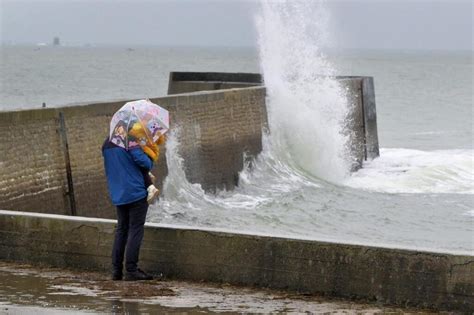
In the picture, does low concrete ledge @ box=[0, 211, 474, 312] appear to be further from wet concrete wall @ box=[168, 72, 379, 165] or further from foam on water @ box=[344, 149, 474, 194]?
wet concrete wall @ box=[168, 72, 379, 165]

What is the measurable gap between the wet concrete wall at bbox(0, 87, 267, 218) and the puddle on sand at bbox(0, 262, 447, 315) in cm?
433

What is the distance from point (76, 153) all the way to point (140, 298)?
21.8 ft

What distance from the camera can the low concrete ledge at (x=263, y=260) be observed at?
23.1 feet

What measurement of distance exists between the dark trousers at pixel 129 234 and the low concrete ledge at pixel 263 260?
11.0 inches

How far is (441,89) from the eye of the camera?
7944 cm

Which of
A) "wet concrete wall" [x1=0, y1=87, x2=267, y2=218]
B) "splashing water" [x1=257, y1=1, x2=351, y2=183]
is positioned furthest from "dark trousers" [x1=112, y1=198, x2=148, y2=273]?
"splashing water" [x1=257, y1=1, x2=351, y2=183]

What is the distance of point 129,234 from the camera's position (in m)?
7.82

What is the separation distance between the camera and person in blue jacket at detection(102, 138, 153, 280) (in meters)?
7.73

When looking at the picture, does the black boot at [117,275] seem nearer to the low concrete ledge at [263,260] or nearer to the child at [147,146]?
the low concrete ledge at [263,260]

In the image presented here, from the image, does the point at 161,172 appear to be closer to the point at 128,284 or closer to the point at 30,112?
the point at 30,112

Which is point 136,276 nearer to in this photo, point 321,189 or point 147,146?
point 147,146

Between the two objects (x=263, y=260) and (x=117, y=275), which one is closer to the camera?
(x=263, y=260)

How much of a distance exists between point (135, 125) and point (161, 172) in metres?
8.84

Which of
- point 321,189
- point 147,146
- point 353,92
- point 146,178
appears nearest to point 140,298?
point 146,178
